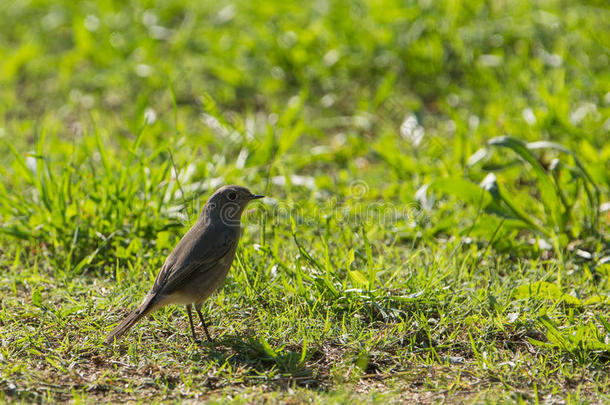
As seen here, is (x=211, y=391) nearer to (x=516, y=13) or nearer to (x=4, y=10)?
(x=516, y=13)

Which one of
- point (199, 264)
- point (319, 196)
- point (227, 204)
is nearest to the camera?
point (199, 264)

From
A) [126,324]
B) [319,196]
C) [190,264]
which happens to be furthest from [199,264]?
[319,196]

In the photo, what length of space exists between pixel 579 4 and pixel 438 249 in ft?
16.2

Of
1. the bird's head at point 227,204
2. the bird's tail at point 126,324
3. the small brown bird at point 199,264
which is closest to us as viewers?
the bird's tail at point 126,324

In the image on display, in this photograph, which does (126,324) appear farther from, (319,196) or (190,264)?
(319,196)

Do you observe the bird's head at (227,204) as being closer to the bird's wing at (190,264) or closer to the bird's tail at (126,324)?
the bird's wing at (190,264)

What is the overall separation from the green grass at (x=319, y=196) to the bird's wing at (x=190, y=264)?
13.7 inches

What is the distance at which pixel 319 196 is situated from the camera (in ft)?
19.8

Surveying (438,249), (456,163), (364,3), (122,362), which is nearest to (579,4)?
(364,3)

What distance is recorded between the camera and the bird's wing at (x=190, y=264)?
419 centimetres

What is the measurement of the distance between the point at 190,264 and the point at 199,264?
0.05 meters

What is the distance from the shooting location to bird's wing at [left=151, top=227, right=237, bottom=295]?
13.7 ft

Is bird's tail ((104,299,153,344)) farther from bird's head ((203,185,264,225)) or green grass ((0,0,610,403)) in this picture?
bird's head ((203,185,264,225))

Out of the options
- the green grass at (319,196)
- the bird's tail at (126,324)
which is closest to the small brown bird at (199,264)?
the bird's tail at (126,324)
